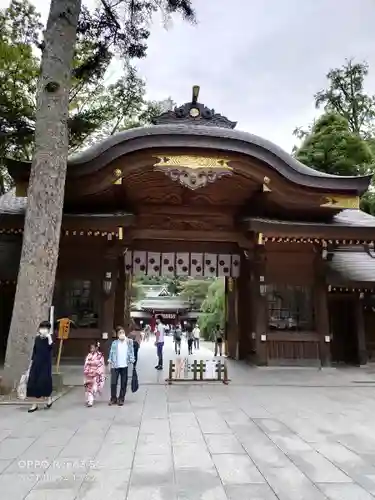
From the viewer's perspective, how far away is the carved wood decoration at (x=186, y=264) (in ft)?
46.1

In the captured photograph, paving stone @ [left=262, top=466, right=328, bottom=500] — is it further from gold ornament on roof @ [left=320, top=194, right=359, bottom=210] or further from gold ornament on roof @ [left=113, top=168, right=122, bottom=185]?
gold ornament on roof @ [left=320, top=194, right=359, bottom=210]

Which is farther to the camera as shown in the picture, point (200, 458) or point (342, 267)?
point (342, 267)

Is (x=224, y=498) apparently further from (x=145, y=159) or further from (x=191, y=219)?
(x=191, y=219)

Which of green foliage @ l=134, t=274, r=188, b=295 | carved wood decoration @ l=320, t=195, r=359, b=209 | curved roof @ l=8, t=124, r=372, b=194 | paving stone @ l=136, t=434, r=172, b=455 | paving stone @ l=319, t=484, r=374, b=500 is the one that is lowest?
paving stone @ l=319, t=484, r=374, b=500

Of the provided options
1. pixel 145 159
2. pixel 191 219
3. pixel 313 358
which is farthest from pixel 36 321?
pixel 313 358

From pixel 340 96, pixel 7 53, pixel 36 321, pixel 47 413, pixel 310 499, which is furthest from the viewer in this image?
pixel 340 96

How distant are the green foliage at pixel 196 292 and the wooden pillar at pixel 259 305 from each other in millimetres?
28993

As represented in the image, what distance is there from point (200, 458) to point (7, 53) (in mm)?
17486

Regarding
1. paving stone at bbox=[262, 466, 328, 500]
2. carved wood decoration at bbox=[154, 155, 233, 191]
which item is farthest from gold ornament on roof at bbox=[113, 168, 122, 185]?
paving stone at bbox=[262, 466, 328, 500]

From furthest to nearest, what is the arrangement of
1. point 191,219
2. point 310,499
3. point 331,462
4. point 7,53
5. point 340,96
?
point 340,96 < point 7,53 < point 191,219 < point 331,462 < point 310,499

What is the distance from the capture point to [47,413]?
6.50 m

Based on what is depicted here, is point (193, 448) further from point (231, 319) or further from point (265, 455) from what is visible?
point (231, 319)

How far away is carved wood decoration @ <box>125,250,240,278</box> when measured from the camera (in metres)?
14.0

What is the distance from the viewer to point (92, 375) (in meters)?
7.20
